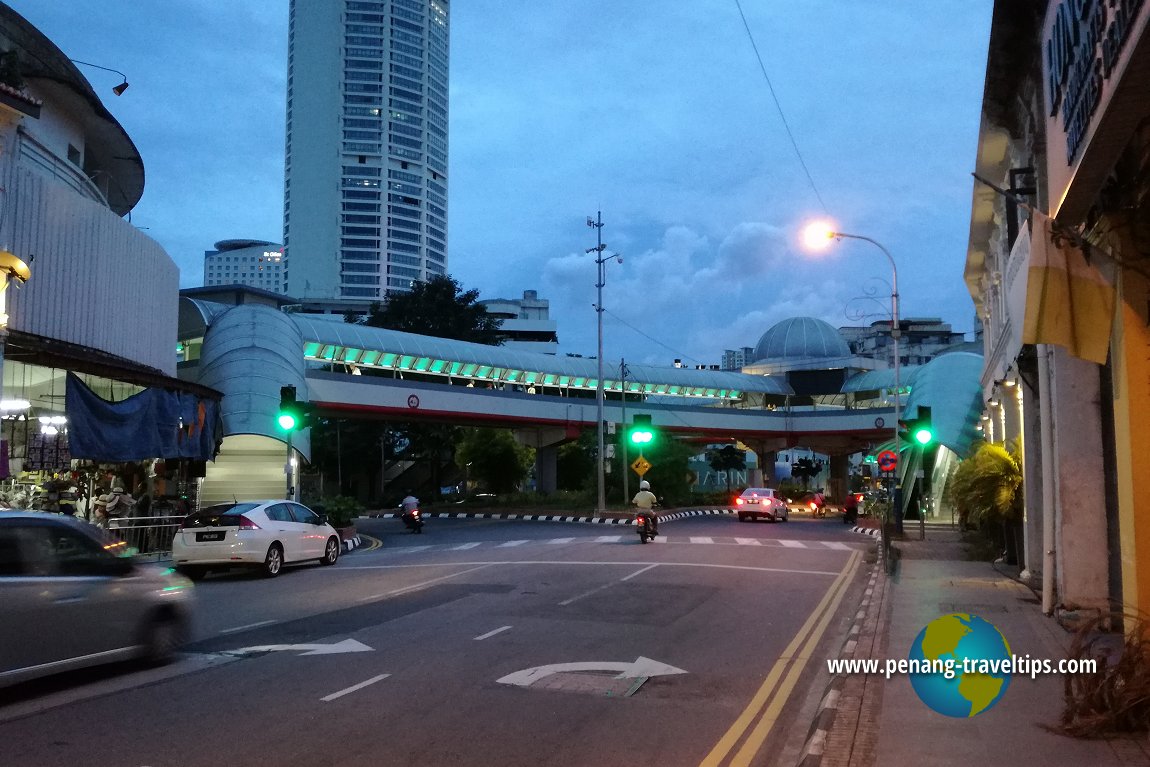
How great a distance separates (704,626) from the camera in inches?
485

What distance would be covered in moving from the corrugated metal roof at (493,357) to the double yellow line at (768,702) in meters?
33.3

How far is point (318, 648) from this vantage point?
10.4m

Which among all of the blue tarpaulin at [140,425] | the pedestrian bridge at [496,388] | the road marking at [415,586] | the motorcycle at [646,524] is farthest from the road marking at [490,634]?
the pedestrian bridge at [496,388]

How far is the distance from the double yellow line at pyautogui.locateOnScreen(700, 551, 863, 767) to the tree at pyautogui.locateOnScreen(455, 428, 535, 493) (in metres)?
45.6

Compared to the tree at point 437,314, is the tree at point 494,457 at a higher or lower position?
lower

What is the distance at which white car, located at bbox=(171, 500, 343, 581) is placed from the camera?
17.7m

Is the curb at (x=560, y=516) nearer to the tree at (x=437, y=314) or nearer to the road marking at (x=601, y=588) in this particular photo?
the tree at (x=437, y=314)

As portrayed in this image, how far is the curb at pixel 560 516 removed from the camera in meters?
41.3

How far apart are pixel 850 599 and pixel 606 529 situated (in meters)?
21.0

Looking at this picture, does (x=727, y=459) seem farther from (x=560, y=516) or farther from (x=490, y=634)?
(x=490, y=634)

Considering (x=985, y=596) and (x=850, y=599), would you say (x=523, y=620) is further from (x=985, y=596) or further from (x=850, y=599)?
(x=985, y=596)

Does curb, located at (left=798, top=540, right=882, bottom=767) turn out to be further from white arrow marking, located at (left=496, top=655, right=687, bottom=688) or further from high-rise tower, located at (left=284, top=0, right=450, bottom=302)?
high-rise tower, located at (left=284, top=0, right=450, bottom=302)

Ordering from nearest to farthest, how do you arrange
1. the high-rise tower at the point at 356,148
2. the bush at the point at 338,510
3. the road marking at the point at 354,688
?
1. the road marking at the point at 354,688
2. the bush at the point at 338,510
3. the high-rise tower at the point at 356,148

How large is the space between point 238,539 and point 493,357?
3438cm
